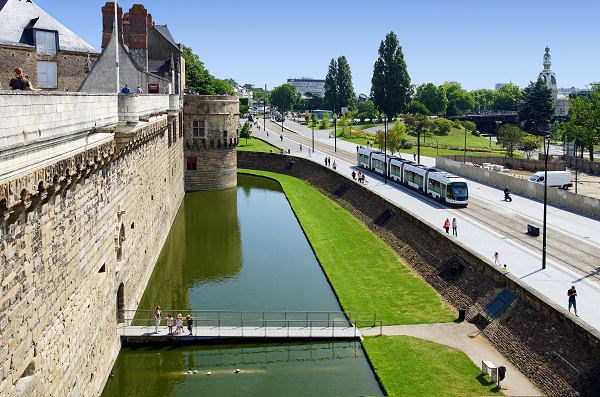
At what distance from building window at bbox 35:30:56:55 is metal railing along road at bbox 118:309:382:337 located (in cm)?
1321

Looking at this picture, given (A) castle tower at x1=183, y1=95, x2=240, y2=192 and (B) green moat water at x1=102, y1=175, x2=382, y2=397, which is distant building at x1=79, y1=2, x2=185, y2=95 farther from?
(B) green moat water at x1=102, y1=175, x2=382, y2=397

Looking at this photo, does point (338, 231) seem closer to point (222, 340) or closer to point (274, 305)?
point (274, 305)

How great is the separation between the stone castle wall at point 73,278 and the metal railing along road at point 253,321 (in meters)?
0.92

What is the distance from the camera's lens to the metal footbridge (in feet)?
83.0

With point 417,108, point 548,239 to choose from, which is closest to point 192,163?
point 548,239

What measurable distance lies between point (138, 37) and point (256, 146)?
41222 millimetres

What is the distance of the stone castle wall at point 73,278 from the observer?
1371cm

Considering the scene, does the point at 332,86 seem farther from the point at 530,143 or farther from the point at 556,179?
the point at 556,179

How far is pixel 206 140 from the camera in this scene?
63312 millimetres

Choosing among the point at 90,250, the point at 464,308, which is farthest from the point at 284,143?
the point at 90,250

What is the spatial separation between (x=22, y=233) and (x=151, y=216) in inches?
848

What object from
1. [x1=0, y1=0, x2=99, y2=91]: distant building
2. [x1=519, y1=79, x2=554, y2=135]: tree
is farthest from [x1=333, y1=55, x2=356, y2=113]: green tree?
[x1=0, y1=0, x2=99, y2=91]: distant building

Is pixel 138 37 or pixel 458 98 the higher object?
pixel 138 37

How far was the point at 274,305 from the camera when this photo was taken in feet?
97.8
